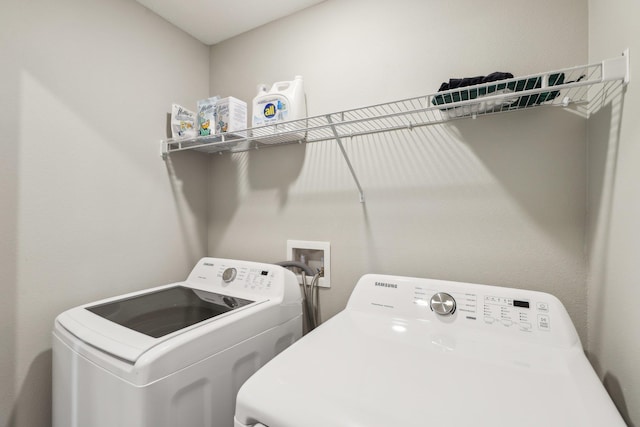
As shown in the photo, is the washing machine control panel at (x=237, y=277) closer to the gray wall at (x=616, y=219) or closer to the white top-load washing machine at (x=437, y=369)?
the white top-load washing machine at (x=437, y=369)

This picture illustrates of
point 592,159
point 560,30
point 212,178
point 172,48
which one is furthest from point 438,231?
point 172,48

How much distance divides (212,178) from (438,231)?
59.7 inches

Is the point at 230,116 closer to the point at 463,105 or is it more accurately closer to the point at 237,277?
the point at 237,277

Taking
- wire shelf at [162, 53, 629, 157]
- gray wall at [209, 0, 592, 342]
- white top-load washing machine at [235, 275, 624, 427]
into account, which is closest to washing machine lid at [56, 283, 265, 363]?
white top-load washing machine at [235, 275, 624, 427]

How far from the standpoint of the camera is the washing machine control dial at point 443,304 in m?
1.07

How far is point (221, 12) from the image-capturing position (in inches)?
68.1

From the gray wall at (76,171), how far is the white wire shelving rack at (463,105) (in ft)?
0.97

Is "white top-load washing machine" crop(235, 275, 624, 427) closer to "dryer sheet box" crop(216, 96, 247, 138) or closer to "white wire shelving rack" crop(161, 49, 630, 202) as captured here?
"white wire shelving rack" crop(161, 49, 630, 202)

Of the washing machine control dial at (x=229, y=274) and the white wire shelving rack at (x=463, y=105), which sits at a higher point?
the white wire shelving rack at (x=463, y=105)

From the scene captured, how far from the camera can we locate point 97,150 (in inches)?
57.4

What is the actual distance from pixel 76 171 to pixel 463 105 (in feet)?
5.59

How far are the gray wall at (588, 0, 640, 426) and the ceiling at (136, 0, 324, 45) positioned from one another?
1.37 metres

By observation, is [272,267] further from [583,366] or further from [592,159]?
[592,159]

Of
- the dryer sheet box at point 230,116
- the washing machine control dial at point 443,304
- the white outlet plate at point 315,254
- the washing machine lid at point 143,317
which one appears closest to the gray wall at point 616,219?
the washing machine control dial at point 443,304
